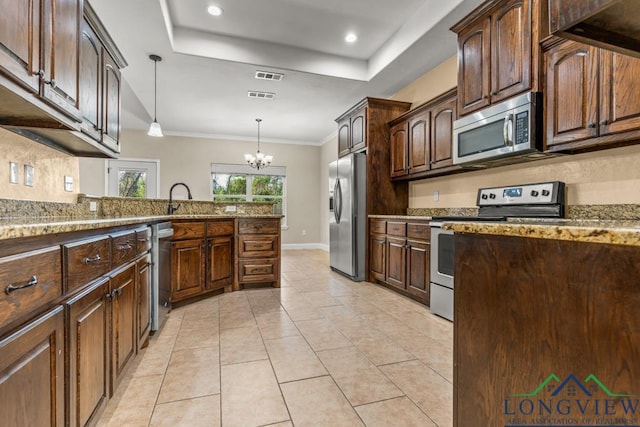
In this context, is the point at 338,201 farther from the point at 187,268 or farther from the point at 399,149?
the point at 187,268

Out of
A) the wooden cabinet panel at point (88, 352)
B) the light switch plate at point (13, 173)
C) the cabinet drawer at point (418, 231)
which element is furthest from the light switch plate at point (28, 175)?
the cabinet drawer at point (418, 231)

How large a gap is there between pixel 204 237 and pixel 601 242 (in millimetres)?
3140

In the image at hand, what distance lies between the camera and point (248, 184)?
753 cm

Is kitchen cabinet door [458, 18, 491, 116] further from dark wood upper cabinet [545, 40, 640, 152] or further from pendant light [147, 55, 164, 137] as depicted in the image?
pendant light [147, 55, 164, 137]

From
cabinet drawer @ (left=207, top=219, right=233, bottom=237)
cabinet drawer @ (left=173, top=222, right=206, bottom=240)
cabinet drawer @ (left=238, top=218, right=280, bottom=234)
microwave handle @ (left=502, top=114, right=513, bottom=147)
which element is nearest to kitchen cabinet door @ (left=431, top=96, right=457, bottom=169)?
microwave handle @ (left=502, top=114, right=513, bottom=147)

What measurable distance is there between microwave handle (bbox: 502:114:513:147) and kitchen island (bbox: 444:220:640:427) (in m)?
1.77

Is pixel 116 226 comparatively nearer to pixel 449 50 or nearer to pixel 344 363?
pixel 344 363

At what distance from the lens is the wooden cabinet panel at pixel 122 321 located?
1474 millimetres

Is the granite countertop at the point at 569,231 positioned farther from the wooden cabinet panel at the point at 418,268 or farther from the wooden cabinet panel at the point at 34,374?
the wooden cabinet panel at the point at 418,268

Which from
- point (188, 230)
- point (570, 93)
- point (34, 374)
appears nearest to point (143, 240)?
point (188, 230)

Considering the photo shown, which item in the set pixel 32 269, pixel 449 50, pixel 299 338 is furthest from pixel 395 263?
pixel 32 269

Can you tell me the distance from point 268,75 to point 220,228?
215 centimetres

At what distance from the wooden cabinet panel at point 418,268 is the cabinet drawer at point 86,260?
8.86ft

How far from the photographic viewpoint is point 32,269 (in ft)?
2.83
